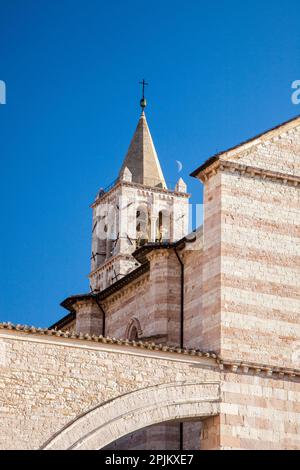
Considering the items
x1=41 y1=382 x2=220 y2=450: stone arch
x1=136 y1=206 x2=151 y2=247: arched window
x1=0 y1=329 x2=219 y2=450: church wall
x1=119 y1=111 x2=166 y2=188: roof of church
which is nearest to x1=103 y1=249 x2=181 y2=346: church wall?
x1=41 y1=382 x2=220 y2=450: stone arch

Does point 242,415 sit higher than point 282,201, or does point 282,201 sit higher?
point 282,201

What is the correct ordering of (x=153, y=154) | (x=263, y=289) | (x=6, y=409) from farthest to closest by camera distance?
1. (x=153, y=154)
2. (x=263, y=289)
3. (x=6, y=409)

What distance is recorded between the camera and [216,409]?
23484 mm

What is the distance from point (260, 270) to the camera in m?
25.1

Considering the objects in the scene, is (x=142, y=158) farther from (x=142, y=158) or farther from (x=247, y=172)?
(x=247, y=172)

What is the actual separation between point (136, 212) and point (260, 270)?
4018 centimetres

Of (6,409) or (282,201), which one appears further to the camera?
(282,201)

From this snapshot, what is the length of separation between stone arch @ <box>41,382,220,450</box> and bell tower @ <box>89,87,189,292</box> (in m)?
38.8

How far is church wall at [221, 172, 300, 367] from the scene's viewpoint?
24422mm

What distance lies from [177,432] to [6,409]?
6.35 meters

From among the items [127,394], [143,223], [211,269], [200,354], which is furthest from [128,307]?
[143,223]

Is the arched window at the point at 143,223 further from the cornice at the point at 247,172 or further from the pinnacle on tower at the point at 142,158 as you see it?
the cornice at the point at 247,172

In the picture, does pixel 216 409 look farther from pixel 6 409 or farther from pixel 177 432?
pixel 6 409

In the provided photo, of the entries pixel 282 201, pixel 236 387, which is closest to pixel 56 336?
pixel 236 387
